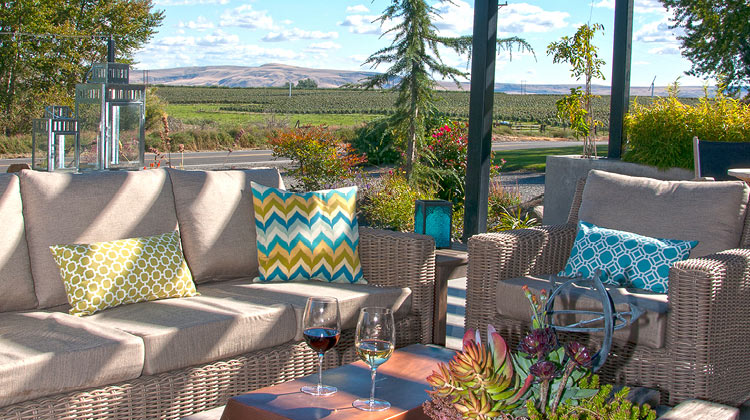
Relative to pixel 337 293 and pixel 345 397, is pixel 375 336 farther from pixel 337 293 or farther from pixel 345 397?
pixel 337 293

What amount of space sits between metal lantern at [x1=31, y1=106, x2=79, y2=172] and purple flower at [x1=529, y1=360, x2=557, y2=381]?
13.9 feet

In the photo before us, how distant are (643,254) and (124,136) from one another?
3.83 meters

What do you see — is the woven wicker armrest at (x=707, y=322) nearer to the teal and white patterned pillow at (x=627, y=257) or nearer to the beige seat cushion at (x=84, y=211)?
the teal and white patterned pillow at (x=627, y=257)

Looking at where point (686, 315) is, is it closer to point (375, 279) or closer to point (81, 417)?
point (375, 279)

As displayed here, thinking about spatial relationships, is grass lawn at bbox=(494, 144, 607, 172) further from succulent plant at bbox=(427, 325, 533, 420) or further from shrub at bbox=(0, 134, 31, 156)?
succulent plant at bbox=(427, 325, 533, 420)

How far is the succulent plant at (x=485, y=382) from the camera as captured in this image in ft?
3.84

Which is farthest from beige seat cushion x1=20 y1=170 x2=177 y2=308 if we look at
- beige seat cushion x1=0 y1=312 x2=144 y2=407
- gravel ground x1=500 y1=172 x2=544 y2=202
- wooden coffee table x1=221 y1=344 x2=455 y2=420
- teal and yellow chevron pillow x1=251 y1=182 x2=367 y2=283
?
gravel ground x1=500 y1=172 x2=544 y2=202

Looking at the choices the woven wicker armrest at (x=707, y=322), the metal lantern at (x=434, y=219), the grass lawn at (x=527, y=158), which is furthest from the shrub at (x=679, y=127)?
the grass lawn at (x=527, y=158)

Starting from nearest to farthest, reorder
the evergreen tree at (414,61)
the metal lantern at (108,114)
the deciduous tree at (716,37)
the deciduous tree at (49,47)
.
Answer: the metal lantern at (108,114) → the evergreen tree at (414,61) → the deciduous tree at (716,37) → the deciduous tree at (49,47)

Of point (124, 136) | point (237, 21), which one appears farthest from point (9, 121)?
point (237, 21)

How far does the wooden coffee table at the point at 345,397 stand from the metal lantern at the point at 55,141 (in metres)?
3.44

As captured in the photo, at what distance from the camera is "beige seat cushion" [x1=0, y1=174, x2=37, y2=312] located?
2.34m

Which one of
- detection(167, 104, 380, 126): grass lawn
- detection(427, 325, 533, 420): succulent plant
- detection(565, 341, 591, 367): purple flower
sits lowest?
detection(427, 325, 533, 420): succulent plant

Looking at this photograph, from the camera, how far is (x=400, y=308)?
285 centimetres
